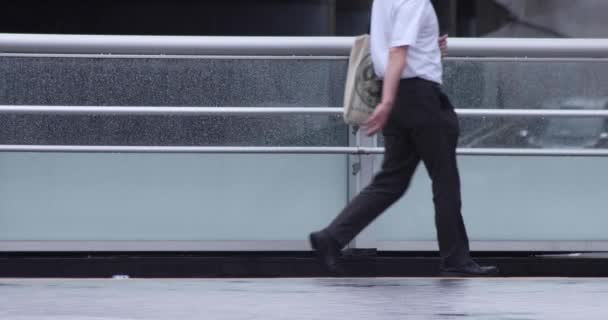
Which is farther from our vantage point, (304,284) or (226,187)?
(226,187)

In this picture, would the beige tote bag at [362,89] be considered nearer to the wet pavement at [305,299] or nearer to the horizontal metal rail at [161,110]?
the wet pavement at [305,299]

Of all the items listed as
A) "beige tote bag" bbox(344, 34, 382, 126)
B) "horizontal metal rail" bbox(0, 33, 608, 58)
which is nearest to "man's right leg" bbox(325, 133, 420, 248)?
"beige tote bag" bbox(344, 34, 382, 126)

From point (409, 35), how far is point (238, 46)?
6.85 feet

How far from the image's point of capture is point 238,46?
809cm

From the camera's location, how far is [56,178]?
837 cm

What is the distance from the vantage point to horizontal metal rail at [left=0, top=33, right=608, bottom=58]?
26.4 ft

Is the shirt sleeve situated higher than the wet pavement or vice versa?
the shirt sleeve

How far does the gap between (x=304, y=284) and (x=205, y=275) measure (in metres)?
1.99

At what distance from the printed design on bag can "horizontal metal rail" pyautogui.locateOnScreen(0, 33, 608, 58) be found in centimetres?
162

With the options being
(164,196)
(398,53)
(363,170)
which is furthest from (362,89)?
(164,196)

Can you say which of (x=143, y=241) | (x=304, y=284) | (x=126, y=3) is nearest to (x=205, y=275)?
(x=143, y=241)

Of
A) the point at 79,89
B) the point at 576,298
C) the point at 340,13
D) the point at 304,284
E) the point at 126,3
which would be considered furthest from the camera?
the point at 340,13

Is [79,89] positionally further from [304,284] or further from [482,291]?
[482,291]

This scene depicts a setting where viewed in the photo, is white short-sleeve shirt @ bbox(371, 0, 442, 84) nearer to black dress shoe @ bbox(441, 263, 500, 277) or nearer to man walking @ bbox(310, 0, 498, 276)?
man walking @ bbox(310, 0, 498, 276)
